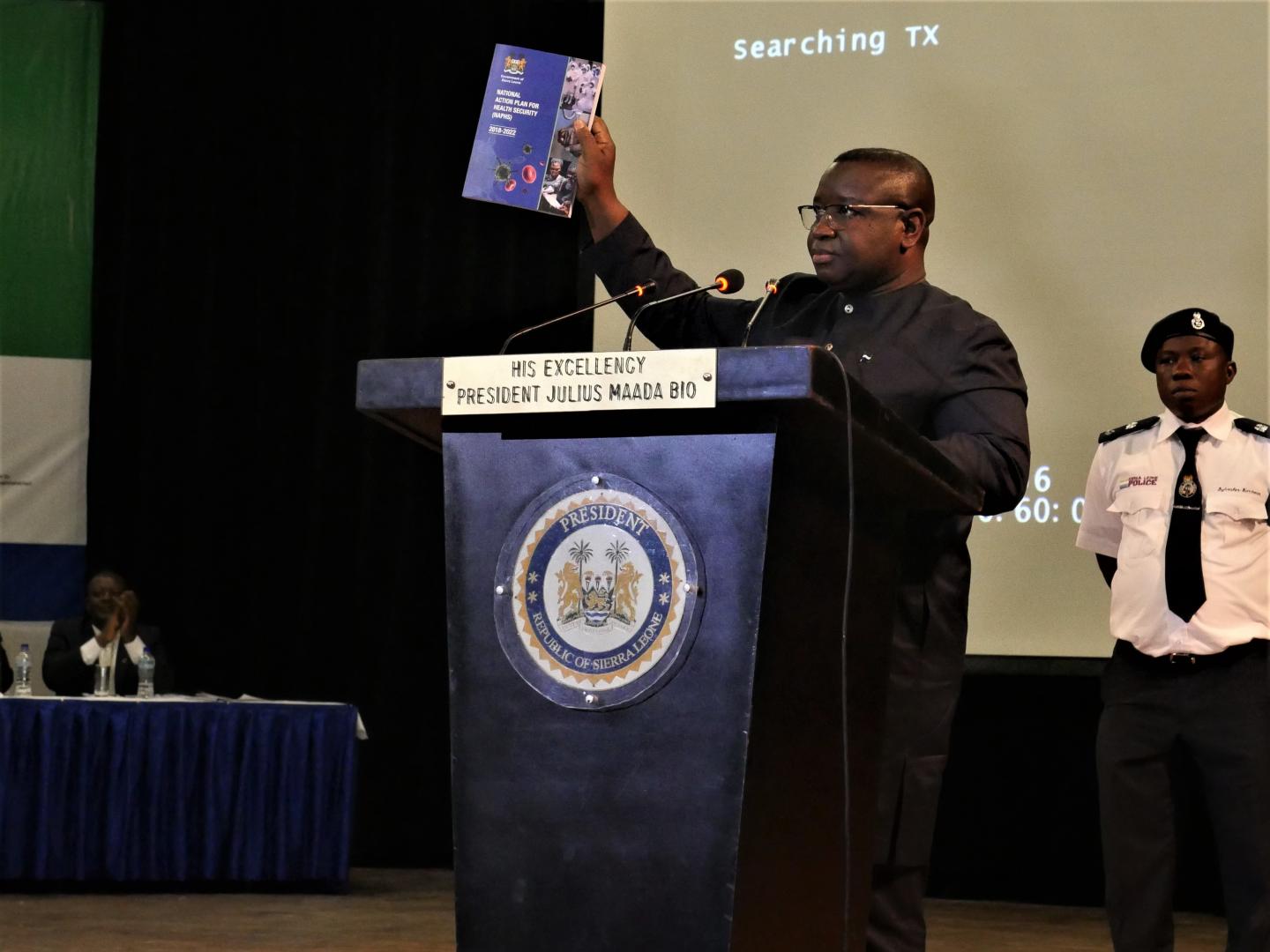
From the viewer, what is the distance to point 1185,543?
11.5 feet

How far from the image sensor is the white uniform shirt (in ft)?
11.2

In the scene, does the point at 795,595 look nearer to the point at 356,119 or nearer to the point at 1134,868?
the point at 1134,868

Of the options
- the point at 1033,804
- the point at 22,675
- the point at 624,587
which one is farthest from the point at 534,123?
the point at 22,675

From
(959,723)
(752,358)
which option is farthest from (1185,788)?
(752,358)

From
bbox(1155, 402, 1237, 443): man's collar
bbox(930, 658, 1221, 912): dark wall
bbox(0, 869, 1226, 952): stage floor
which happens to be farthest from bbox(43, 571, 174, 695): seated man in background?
bbox(1155, 402, 1237, 443): man's collar

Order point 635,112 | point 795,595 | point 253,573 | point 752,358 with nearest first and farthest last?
point 752,358 < point 795,595 < point 635,112 < point 253,573

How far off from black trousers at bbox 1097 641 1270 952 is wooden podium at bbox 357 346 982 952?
6.46ft

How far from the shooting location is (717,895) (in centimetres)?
147

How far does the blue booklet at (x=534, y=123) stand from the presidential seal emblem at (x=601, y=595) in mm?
687

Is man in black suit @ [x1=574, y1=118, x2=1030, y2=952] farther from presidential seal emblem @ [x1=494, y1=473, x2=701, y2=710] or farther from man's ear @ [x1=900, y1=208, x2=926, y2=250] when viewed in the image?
presidential seal emblem @ [x1=494, y1=473, x2=701, y2=710]

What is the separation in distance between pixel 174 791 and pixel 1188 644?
10.9 ft

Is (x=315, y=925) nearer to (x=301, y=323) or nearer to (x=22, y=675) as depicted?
(x=22, y=675)

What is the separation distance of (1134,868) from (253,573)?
412 cm

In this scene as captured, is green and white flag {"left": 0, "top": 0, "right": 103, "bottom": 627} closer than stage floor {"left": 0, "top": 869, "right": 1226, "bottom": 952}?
No
